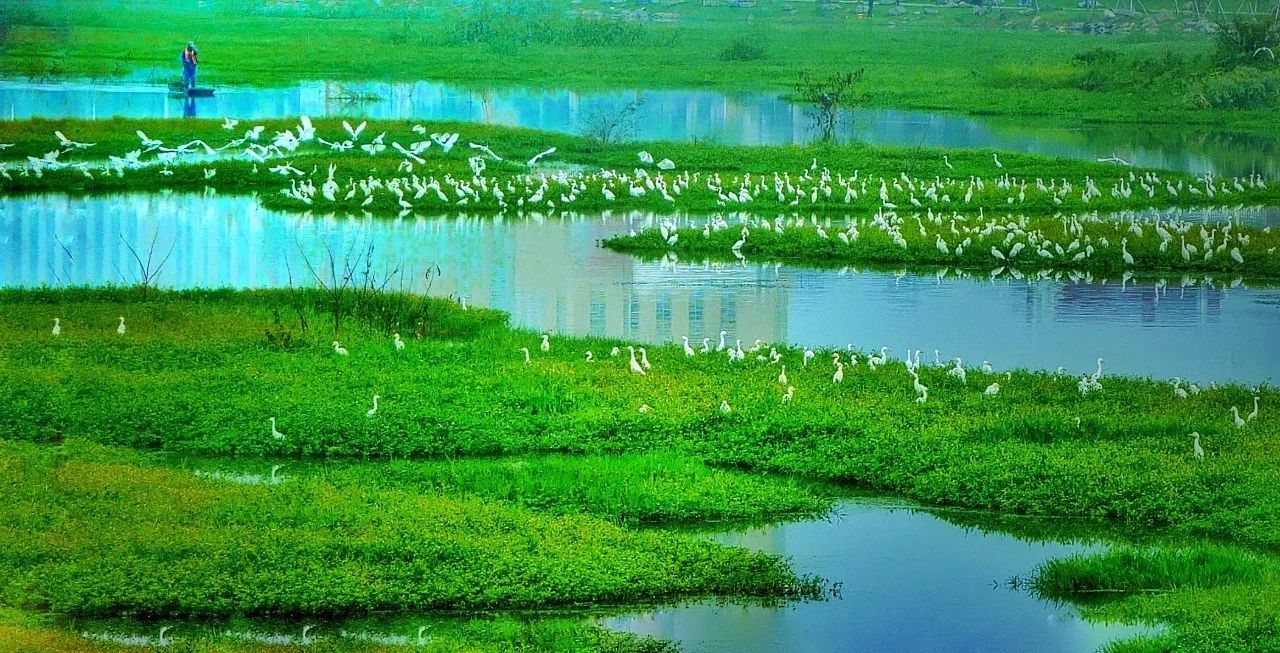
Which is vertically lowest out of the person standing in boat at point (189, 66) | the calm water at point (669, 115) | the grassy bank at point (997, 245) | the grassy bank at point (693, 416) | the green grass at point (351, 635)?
the green grass at point (351, 635)

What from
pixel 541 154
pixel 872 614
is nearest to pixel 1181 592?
pixel 872 614

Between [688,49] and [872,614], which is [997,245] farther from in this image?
[688,49]

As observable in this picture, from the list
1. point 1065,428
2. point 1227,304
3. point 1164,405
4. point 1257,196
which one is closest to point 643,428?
point 1065,428

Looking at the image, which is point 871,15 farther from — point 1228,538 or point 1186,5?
point 1228,538

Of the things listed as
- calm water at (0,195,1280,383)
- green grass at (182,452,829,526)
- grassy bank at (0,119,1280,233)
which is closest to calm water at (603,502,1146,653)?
green grass at (182,452,829,526)

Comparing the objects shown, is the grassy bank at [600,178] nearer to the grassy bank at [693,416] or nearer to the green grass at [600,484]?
the grassy bank at [693,416]

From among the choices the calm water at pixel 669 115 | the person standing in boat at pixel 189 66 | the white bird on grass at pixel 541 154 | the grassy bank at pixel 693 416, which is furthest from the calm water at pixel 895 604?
the person standing in boat at pixel 189 66
